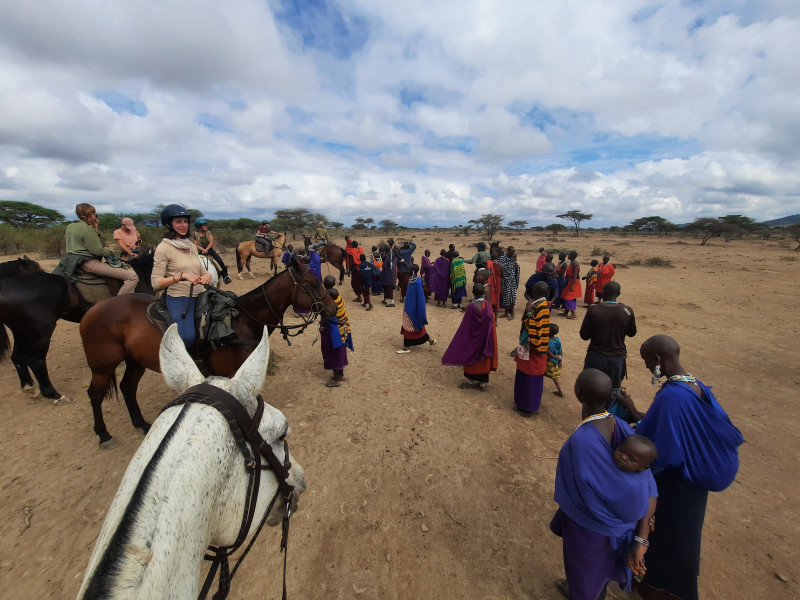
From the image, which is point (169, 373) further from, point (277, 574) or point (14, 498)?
point (14, 498)

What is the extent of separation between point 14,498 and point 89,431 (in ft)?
3.24

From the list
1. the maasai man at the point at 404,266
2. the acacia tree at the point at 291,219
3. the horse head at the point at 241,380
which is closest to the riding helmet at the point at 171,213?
the horse head at the point at 241,380

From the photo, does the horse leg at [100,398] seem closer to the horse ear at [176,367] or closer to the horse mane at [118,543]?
the horse ear at [176,367]

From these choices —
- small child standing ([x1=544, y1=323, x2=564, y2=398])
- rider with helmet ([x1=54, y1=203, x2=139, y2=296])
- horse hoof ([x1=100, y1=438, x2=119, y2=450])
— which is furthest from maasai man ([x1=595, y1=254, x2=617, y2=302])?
rider with helmet ([x1=54, y1=203, x2=139, y2=296])

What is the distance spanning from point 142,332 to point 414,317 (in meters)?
4.43

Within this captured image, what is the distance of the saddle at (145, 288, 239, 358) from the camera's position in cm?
358

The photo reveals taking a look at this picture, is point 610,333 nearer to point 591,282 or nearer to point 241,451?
point 241,451

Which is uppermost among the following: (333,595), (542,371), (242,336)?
(242,336)

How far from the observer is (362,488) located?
3.33 metres

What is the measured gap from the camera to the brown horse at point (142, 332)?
11.7ft

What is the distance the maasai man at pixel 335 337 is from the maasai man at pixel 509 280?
5.32 m

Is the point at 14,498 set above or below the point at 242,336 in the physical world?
below

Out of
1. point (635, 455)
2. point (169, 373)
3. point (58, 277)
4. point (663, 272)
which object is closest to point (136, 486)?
point (169, 373)

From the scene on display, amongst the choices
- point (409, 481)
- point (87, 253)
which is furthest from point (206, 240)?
point (409, 481)
